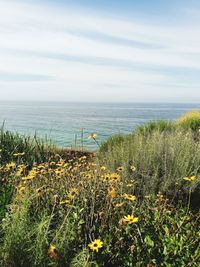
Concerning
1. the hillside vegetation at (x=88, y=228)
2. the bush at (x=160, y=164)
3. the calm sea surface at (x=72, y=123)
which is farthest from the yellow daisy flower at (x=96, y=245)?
the calm sea surface at (x=72, y=123)

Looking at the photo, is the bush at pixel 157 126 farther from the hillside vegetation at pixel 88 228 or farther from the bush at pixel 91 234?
the bush at pixel 91 234

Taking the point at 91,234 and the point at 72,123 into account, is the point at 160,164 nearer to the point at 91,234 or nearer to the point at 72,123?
the point at 91,234

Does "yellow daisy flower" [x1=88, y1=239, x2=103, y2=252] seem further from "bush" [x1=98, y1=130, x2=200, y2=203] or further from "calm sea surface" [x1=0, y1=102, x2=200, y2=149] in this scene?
"calm sea surface" [x1=0, y1=102, x2=200, y2=149]

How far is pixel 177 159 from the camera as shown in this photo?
23.1 feet

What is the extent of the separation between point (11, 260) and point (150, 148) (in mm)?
4391

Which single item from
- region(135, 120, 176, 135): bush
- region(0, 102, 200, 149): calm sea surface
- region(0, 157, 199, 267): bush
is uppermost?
region(135, 120, 176, 135): bush

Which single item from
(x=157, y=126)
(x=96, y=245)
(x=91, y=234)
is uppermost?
(x=157, y=126)

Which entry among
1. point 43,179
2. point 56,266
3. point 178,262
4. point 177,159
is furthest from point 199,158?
point 56,266

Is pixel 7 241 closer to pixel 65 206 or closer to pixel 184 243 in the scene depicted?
pixel 65 206

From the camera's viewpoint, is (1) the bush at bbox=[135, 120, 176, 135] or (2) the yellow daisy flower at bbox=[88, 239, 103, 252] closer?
(2) the yellow daisy flower at bbox=[88, 239, 103, 252]

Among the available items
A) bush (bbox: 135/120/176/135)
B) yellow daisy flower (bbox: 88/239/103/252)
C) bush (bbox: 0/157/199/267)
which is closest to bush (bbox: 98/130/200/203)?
bush (bbox: 0/157/199/267)

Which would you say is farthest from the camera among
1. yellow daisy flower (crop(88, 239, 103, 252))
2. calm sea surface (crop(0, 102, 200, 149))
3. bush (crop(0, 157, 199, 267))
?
calm sea surface (crop(0, 102, 200, 149))

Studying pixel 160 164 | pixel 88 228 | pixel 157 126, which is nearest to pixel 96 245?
pixel 88 228

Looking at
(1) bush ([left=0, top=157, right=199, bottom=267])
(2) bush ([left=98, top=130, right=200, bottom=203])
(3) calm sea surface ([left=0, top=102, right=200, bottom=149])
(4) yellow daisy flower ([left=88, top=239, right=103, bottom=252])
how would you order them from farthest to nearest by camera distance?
(3) calm sea surface ([left=0, top=102, right=200, bottom=149]), (2) bush ([left=98, top=130, right=200, bottom=203]), (1) bush ([left=0, top=157, right=199, bottom=267]), (4) yellow daisy flower ([left=88, top=239, right=103, bottom=252])
